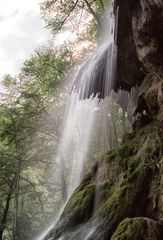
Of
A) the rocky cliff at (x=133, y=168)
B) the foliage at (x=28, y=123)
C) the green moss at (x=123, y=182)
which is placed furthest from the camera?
the foliage at (x=28, y=123)

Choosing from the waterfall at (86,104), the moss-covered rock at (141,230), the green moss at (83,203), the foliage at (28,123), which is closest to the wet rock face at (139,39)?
the waterfall at (86,104)

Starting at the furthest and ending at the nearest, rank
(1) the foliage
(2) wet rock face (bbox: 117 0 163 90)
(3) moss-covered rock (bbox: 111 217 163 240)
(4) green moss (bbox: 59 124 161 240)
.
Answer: (1) the foliage, (2) wet rock face (bbox: 117 0 163 90), (4) green moss (bbox: 59 124 161 240), (3) moss-covered rock (bbox: 111 217 163 240)

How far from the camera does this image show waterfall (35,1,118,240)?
13367mm

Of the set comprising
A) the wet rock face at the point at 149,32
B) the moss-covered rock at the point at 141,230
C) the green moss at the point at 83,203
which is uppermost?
the wet rock face at the point at 149,32

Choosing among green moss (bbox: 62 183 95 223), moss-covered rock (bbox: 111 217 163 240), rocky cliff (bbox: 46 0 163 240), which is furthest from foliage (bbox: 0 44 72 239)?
moss-covered rock (bbox: 111 217 163 240)

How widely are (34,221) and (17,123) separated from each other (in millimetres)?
13823

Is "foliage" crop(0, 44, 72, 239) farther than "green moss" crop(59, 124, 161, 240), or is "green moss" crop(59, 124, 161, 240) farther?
"foliage" crop(0, 44, 72, 239)

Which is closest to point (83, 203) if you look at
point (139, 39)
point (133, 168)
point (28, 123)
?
point (133, 168)

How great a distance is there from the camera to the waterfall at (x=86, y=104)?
13367 millimetres

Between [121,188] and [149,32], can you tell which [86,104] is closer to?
[149,32]

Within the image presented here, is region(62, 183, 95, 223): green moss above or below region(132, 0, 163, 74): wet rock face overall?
below

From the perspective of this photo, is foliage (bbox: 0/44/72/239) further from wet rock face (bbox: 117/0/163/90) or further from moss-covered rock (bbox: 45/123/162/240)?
wet rock face (bbox: 117/0/163/90)

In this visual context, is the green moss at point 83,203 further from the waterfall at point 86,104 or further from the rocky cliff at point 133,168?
the waterfall at point 86,104

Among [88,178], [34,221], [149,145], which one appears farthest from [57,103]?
[149,145]
